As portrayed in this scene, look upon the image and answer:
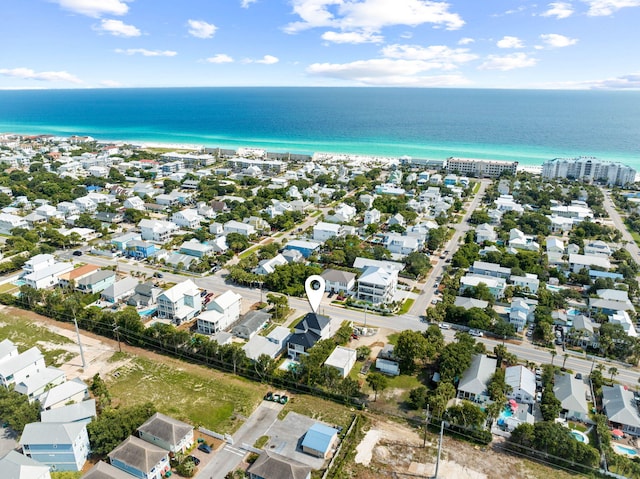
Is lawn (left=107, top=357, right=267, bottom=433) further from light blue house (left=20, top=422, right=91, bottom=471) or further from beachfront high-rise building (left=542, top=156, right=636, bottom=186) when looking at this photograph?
beachfront high-rise building (left=542, top=156, right=636, bottom=186)

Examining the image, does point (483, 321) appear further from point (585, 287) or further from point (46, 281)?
point (46, 281)

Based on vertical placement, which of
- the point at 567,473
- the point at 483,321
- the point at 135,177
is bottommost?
the point at 567,473

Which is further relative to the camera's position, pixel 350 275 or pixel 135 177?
pixel 135 177

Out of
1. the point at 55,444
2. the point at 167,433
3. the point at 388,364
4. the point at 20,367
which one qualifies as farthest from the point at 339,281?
the point at 55,444

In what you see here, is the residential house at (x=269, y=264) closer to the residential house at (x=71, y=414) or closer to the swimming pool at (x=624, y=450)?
the residential house at (x=71, y=414)

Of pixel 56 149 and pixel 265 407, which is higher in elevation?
pixel 56 149

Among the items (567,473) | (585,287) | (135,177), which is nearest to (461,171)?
(585,287)

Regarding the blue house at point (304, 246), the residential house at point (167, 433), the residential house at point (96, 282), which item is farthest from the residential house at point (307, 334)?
the residential house at point (96, 282)

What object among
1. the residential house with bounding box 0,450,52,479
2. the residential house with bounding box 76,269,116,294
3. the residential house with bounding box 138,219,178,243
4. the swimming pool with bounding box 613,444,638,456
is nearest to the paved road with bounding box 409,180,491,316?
the swimming pool with bounding box 613,444,638,456
